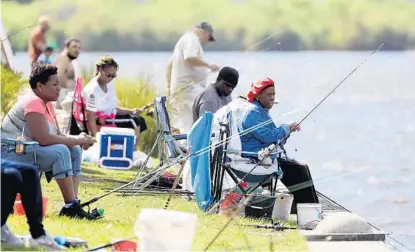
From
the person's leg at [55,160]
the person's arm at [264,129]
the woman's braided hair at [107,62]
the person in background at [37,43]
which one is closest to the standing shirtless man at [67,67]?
the person in background at [37,43]

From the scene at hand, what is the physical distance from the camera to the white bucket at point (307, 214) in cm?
818

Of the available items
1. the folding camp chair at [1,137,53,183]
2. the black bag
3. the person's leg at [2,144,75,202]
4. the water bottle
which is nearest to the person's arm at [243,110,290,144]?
the black bag

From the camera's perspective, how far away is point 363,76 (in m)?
24.0

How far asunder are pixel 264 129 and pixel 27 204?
7.87 ft

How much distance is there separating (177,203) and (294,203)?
2.68 feet

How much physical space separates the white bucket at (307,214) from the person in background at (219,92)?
5.96ft

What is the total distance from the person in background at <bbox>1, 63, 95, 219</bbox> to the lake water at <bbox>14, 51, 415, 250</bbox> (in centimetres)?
185

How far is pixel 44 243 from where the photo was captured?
6316 mm

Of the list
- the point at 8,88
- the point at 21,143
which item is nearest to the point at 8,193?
the point at 21,143

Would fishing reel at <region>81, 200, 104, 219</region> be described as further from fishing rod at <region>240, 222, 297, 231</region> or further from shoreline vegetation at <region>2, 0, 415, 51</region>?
shoreline vegetation at <region>2, 0, 415, 51</region>

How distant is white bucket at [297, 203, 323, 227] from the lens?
8184 mm

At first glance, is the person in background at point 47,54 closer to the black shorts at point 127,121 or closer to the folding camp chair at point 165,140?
the black shorts at point 127,121

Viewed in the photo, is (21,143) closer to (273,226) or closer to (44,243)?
(44,243)

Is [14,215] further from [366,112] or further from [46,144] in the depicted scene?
[366,112]
